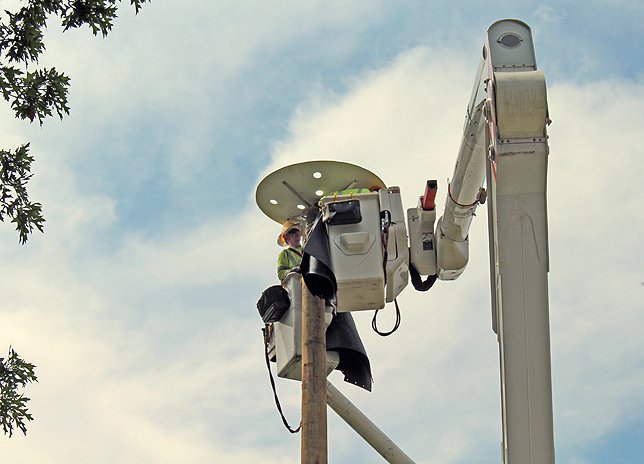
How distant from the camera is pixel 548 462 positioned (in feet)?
17.5

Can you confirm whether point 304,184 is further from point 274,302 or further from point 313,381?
point 313,381

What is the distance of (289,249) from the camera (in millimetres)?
9008

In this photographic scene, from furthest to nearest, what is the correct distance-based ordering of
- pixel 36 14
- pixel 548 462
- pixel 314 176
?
pixel 314 176 → pixel 36 14 → pixel 548 462

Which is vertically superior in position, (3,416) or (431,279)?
(431,279)

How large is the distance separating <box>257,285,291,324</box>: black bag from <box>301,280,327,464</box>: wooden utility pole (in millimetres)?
447

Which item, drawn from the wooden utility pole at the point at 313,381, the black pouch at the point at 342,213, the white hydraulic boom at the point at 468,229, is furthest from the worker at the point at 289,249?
the black pouch at the point at 342,213

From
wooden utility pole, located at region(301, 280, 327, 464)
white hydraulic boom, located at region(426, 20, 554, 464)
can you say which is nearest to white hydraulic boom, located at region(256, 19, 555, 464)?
white hydraulic boom, located at region(426, 20, 554, 464)

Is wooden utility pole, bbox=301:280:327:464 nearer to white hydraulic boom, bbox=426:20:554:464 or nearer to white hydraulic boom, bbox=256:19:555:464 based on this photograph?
white hydraulic boom, bbox=256:19:555:464

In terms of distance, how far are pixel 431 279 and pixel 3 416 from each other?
143 inches

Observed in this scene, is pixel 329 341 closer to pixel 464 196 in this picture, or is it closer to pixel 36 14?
pixel 464 196

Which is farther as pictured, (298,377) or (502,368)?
(298,377)

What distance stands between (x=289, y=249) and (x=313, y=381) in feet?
4.29

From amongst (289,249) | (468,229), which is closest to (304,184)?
(289,249)

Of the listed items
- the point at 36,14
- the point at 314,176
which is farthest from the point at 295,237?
the point at 36,14
